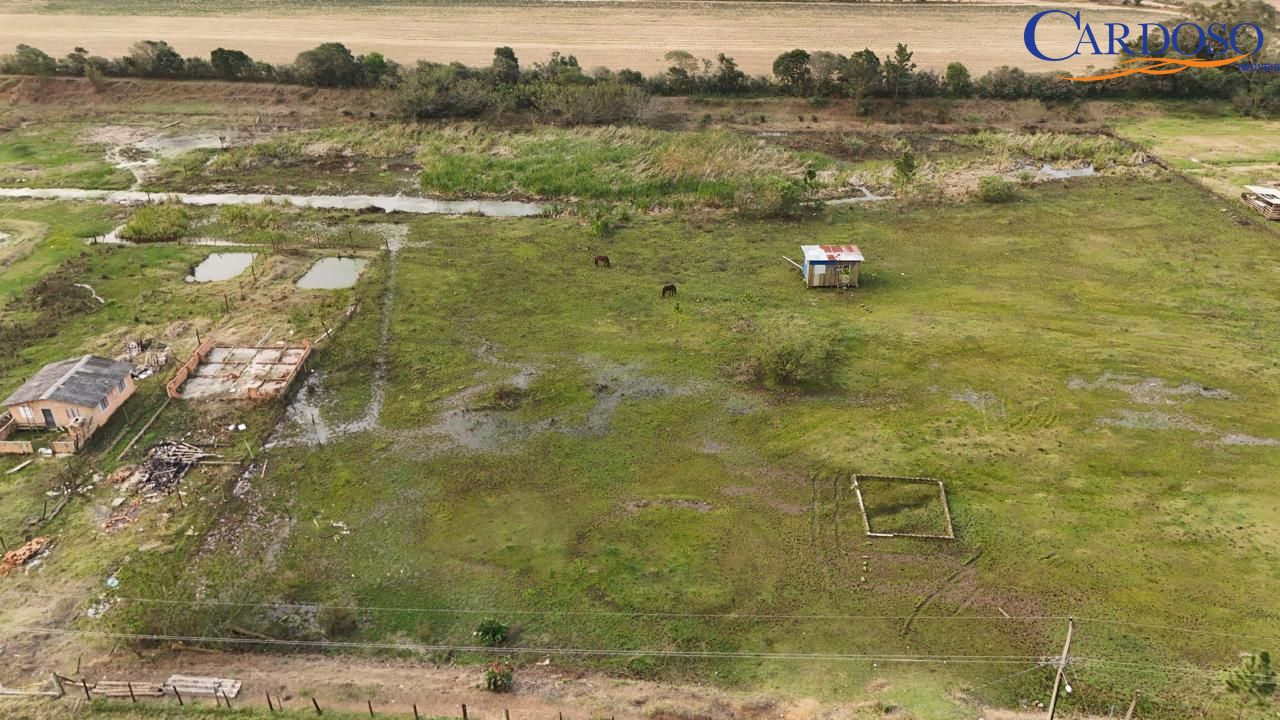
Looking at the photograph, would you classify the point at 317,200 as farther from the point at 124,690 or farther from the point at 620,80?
the point at 124,690

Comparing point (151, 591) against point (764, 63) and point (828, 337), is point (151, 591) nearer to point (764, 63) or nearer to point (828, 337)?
point (828, 337)

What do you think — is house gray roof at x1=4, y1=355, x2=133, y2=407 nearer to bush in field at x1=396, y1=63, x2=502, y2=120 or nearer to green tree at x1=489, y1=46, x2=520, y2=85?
bush in field at x1=396, y1=63, x2=502, y2=120

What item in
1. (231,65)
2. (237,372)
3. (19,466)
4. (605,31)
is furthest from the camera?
(605,31)

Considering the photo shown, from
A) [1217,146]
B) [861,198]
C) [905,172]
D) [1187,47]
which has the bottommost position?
[861,198]

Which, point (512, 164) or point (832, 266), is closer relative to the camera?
point (832, 266)

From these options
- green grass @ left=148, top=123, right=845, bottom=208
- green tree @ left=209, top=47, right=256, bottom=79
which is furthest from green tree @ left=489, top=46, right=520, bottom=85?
green tree @ left=209, top=47, right=256, bottom=79

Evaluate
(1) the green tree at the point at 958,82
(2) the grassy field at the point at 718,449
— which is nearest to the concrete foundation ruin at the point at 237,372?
(2) the grassy field at the point at 718,449

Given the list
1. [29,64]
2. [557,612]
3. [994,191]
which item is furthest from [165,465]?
[29,64]

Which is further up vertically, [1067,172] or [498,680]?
[1067,172]
